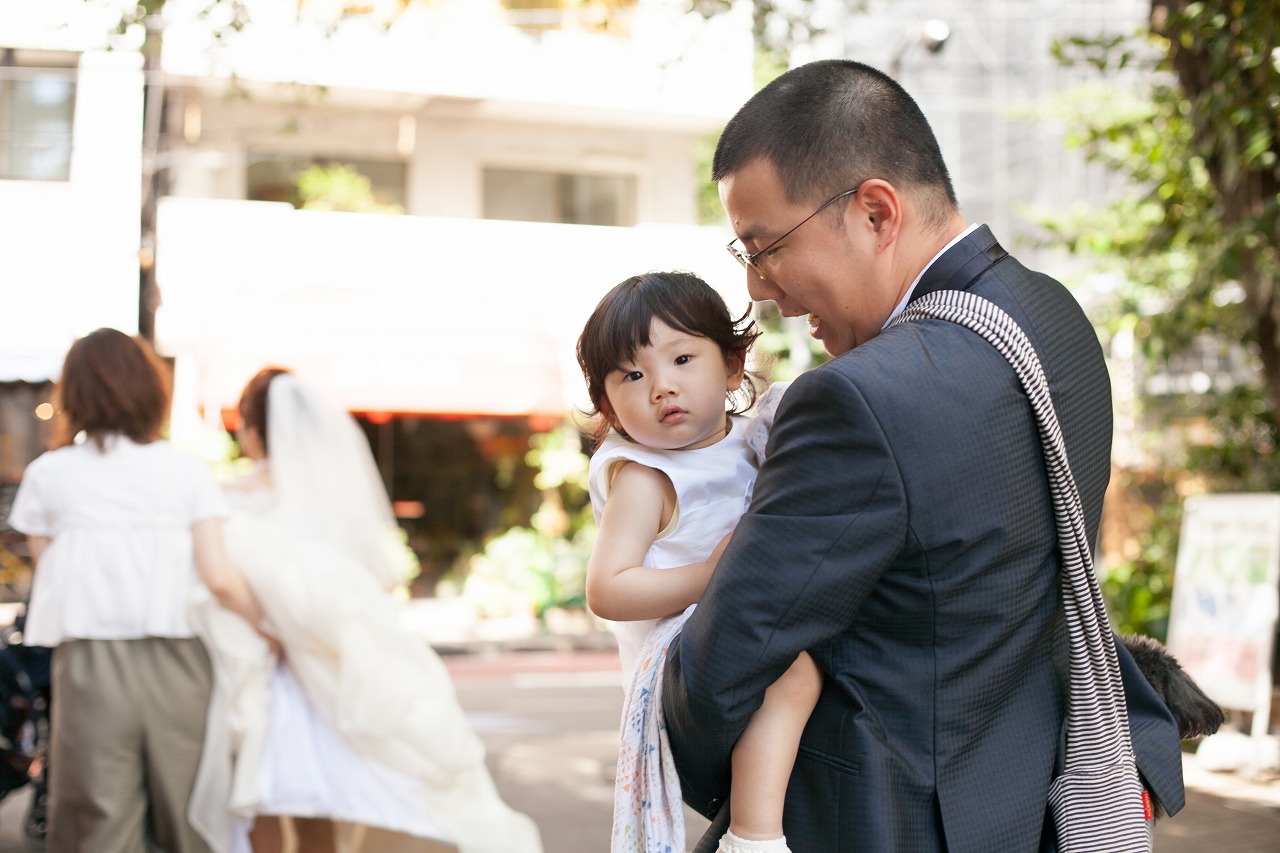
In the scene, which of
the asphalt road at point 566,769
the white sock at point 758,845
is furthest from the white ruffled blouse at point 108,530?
the white sock at point 758,845

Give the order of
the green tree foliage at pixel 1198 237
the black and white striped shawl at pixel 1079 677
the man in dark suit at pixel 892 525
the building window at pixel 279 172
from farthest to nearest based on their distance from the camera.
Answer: the building window at pixel 279 172 → the green tree foliage at pixel 1198 237 → the black and white striped shawl at pixel 1079 677 → the man in dark suit at pixel 892 525

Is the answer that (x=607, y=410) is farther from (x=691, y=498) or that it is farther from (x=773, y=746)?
(x=773, y=746)

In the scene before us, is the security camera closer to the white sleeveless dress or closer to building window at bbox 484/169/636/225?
building window at bbox 484/169/636/225

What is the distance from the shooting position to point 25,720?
5.55m

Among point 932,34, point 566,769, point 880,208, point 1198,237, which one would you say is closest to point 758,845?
point 880,208

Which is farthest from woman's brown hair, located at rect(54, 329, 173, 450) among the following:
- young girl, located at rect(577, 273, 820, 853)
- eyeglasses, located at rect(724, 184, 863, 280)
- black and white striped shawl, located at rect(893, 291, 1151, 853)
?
black and white striped shawl, located at rect(893, 291, 1151, 853)

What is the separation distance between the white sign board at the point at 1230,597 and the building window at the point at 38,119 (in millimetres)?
13096

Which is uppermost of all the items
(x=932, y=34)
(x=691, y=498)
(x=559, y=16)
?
(x=559, y=16)

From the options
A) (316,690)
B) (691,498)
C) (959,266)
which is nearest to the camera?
(959,266)

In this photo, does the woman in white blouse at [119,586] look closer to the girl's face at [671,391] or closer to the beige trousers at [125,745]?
the beige trousers at [125,745]

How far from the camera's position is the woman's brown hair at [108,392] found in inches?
169

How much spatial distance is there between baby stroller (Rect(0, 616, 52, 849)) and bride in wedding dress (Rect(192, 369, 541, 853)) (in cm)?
112

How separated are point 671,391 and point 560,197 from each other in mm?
15893

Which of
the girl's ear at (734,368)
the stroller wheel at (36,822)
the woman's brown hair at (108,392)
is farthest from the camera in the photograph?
the stroller wheel at (36,822)
